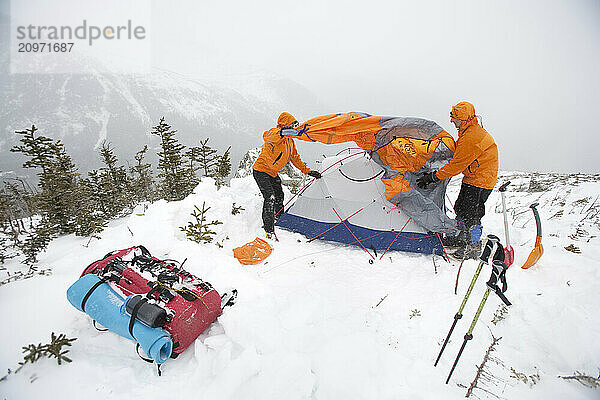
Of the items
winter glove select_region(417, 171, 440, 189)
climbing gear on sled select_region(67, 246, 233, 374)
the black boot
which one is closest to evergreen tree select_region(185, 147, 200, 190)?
climbing gear on sled select_region(67, 246, 233, 374)

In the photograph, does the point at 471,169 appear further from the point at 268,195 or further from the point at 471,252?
the point at 268,195

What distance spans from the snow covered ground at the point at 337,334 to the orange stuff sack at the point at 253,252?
0.51 feet

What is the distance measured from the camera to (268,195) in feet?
18.8

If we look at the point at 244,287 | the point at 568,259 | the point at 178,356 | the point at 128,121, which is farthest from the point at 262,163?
the point at 128,121

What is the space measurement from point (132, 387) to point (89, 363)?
0.61m

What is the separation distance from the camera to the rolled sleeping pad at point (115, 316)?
8.14ft

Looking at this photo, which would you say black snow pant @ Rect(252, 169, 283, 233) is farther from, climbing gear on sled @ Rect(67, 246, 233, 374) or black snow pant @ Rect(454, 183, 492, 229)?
black snow pant @ Rect(454, 183, 492, 229)

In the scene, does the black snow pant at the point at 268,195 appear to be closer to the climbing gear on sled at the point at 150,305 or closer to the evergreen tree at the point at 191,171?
the climbing gear on sled at the point at 150,305

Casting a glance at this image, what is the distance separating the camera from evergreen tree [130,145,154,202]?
12.2m

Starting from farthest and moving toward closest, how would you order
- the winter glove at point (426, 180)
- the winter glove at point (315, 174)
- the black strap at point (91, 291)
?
the winter glove at point (315, 174), the winter glove at point (426, 180), the black strap at point (91, 291)

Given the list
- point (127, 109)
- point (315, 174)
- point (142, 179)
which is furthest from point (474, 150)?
point (127, 109)

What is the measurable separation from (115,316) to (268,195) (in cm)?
355

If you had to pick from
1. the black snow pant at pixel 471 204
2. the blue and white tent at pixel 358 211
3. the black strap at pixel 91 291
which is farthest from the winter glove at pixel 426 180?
the black strap at pixel 91 291

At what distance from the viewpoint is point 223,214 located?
6.47 m
